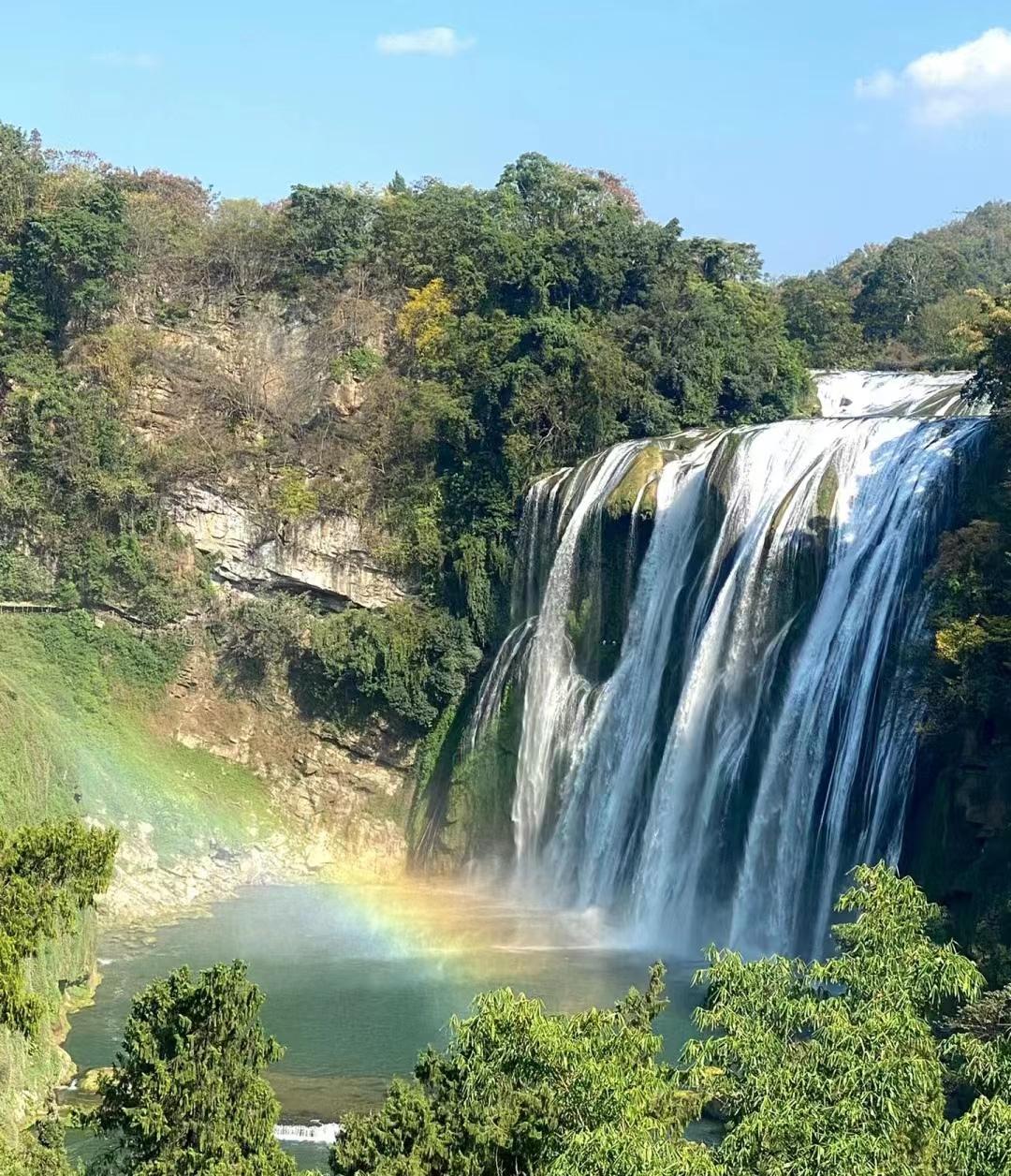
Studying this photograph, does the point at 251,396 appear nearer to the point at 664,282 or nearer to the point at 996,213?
the point at 664,282

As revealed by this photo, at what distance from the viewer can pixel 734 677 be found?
92.3ft

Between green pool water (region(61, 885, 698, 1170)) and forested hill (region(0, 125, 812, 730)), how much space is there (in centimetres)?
592

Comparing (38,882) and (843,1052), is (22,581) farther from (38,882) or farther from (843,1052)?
(843,1052)

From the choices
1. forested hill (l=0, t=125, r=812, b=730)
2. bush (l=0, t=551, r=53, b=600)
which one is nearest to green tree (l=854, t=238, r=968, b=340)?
forested hill (l=0, t=125, r=812, b=730)

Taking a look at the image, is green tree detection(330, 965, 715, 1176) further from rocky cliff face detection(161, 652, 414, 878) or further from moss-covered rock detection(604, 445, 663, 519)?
rocky cliff face detection(161, 652, 414, 878)

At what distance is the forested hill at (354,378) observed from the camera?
1423 inches

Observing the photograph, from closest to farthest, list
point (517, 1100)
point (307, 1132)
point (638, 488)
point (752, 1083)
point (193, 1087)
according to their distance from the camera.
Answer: point (752, 1083)
point (517, 1100)
point (193, 1087)
point (307, 1132)
point (638, 488)

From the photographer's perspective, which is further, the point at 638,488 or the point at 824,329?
the point at 824,329

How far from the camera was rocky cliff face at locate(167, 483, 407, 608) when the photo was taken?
37062 mm

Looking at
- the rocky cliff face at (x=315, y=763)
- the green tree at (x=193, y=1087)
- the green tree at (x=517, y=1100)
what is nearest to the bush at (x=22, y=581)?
the rocky cliff face at (x=315, y=763)

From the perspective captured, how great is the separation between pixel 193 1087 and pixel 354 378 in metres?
27.3

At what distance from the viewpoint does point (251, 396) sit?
39156 mm

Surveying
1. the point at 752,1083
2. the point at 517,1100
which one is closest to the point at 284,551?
the point at 517,1100

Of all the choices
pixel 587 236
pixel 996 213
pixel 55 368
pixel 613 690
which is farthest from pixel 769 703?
pixel 996 213
